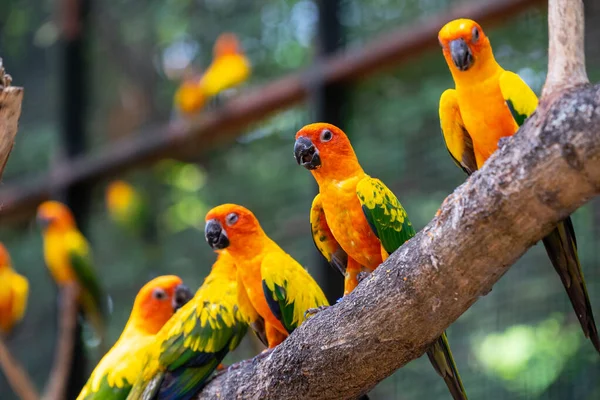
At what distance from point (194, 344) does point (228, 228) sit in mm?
416

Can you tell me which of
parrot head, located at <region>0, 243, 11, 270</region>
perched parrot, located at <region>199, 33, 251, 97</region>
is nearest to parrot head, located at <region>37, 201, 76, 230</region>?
parrot head, located at <region>0, 243, 11, 270</region>

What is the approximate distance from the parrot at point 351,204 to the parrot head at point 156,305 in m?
0.93

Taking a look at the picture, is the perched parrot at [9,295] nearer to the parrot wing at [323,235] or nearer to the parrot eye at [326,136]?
the parrot wing at [323,235]

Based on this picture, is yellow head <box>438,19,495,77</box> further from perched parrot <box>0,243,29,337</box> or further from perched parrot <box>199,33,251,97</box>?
perched parrot <box>0,243,29,337</box>

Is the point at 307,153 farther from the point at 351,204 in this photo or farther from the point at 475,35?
the point at 475,35

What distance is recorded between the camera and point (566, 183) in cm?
153

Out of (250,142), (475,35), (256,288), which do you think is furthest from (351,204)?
(250,142)

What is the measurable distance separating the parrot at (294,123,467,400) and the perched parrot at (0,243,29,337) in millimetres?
3437

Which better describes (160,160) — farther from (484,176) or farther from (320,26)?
(484,176)

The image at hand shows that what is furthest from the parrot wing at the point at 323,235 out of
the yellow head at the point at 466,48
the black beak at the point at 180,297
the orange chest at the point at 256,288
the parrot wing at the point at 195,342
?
the black beak at the point at 180,297

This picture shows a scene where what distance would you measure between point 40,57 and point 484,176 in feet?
19.2

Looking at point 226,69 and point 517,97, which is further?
point 226,69

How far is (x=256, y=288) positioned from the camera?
102 inches

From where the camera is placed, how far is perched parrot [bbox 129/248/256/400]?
8.48 feet
